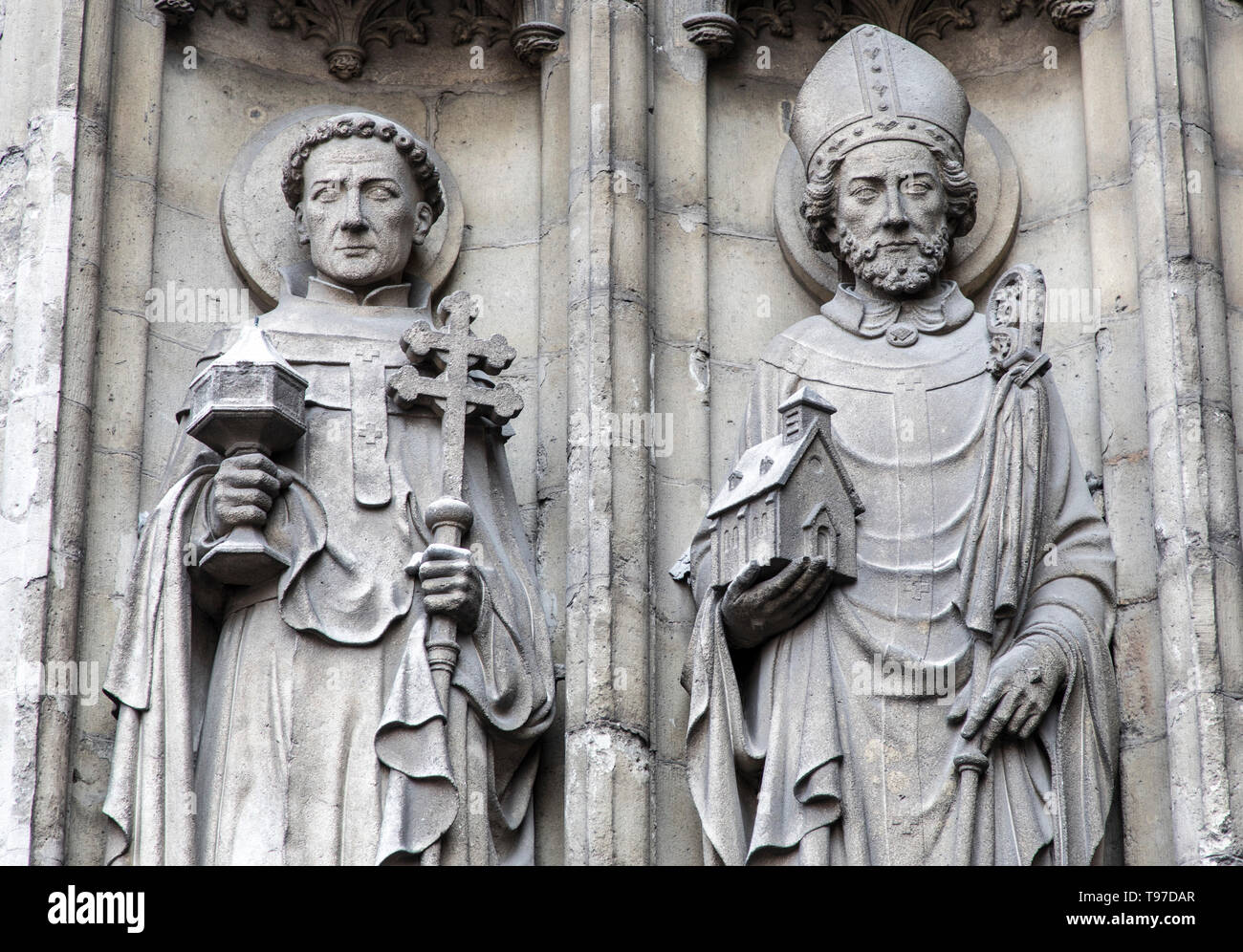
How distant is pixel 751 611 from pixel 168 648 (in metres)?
1.73

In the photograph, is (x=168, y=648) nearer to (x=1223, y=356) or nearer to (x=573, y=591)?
(x=573, y=591)

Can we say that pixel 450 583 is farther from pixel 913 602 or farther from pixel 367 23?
pixel 367 23

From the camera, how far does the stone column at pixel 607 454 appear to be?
9359mm

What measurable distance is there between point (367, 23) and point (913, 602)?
10.3 ft

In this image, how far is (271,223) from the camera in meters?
10.6

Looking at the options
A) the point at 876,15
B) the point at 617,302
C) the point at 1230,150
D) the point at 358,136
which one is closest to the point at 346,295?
the point at 358,136

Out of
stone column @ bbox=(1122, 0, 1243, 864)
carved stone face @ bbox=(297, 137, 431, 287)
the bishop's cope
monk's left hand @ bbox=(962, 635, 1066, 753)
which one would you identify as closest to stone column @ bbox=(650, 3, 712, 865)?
the bishop's cope

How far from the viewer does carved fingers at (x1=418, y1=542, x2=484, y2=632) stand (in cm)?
919

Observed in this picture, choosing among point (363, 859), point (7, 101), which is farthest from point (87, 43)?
point (363, 859)

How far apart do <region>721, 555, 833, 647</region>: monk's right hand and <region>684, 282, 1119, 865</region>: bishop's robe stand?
0.18ft

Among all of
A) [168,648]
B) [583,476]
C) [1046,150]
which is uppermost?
[1046,150]
